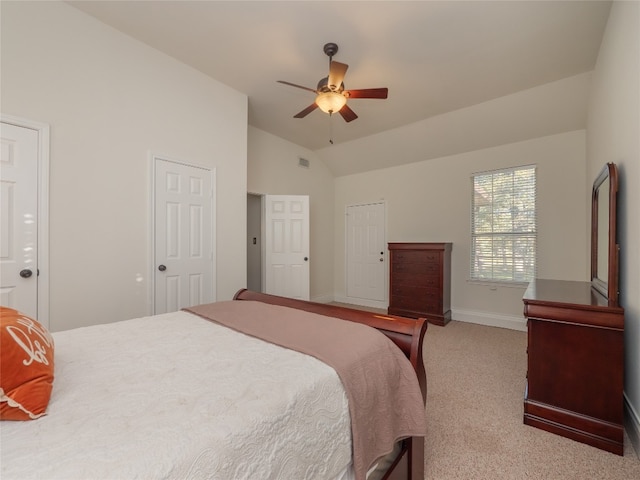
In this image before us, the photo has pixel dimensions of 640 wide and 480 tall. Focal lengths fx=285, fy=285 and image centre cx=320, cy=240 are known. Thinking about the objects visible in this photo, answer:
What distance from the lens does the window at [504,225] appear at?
4.00 meters

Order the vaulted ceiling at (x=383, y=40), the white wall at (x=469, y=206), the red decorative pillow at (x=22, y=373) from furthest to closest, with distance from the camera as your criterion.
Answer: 1. the white wall at (x=469, y=206)
2. the vaulted ceiling at (x=383, y=40)
3. the red decorative pillow at (x=22, y=373)

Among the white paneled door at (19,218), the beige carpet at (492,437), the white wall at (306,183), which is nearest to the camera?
the beige carpet at (492,437)

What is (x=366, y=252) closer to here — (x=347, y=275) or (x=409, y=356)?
(x=347, y=275)

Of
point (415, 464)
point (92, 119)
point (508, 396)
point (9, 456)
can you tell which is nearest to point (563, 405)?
point (508, 396)

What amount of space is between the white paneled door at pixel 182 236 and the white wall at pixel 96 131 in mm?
127

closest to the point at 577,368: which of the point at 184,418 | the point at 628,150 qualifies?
the point at 628,150

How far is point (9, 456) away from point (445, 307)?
463 centimetres

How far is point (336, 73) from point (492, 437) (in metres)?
2.89

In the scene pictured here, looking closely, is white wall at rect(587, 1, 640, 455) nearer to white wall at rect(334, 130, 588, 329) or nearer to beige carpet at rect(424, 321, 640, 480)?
beige carpet at rect(424, 321, 640, 480)

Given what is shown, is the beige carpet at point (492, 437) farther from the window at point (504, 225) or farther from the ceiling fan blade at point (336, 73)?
the ceiling fan blade at point (336, 73)

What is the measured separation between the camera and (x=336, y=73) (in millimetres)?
2412

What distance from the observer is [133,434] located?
0.67m

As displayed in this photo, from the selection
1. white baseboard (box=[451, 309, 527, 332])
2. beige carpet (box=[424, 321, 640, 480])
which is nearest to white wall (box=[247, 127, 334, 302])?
white baseboard (box=[451, 309, 527, 332])

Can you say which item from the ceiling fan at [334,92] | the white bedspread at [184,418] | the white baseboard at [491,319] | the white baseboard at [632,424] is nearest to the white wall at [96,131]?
the ceiling fan at [334,92]
